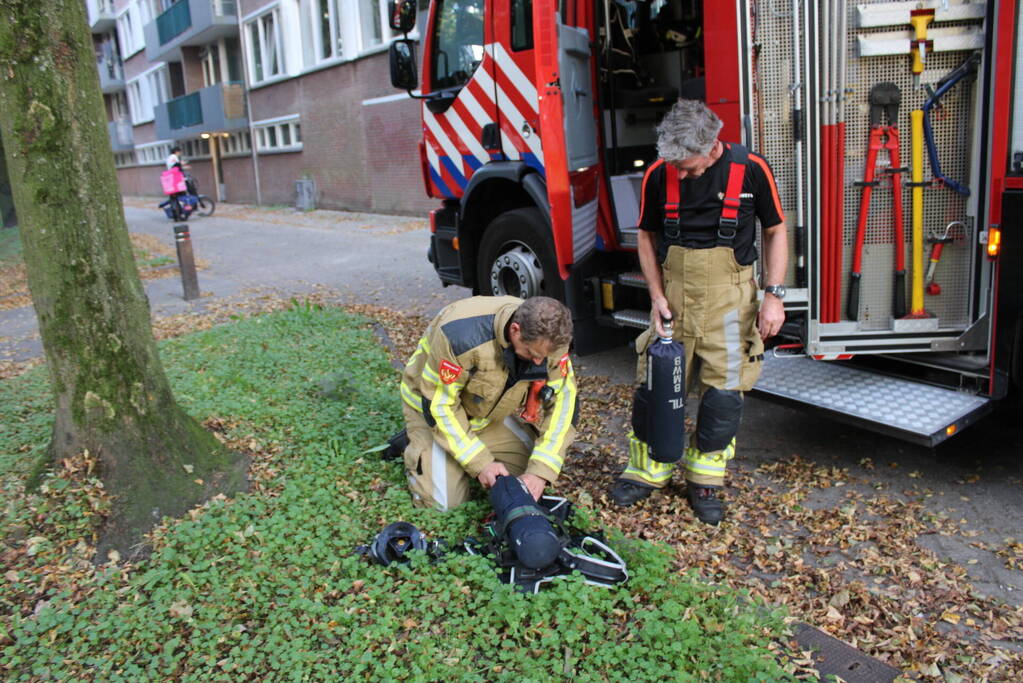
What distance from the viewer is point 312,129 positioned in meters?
22.4

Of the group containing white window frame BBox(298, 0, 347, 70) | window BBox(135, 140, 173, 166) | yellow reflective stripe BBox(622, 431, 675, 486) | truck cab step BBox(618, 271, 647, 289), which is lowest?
yellow reflective stripe BBox(622, 431, 675, 486)

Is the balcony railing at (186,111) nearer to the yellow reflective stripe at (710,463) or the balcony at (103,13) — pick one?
the balcony at (103,13)

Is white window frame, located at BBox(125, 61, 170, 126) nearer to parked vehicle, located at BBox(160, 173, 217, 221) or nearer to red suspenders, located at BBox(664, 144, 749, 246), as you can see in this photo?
parked vehicle, located at BBox(160, 173, 217, 221)

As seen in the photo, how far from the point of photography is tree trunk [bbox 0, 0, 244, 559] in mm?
3355

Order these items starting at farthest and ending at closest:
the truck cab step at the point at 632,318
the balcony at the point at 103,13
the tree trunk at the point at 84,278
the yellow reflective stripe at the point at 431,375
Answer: the balcony at the point at 103,13 → the truck cab step at the point at 632,318 → the yellow reflective stripe at the point at 431,375 → the tree trunk at the point at 84,278

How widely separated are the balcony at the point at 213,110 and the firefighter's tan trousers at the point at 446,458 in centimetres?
2539

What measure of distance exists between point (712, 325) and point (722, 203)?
549 mm

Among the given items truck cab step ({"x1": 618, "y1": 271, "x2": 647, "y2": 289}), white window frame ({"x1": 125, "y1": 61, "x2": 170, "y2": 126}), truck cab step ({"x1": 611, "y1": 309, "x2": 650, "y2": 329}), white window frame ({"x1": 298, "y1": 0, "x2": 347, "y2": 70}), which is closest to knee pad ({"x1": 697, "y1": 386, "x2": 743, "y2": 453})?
truck cab step ({"x1": 611, "y1": 309, "x2": 650, "y2": 329})

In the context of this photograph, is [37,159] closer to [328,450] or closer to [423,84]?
[328,450]

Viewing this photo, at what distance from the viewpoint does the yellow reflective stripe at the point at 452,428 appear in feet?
11.6

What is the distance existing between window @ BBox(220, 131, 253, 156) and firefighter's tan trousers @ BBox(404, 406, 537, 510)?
25287 mm

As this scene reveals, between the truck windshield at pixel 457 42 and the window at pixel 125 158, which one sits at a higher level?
the window at pixel 125 158

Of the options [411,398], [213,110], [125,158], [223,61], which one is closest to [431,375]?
[411,398]

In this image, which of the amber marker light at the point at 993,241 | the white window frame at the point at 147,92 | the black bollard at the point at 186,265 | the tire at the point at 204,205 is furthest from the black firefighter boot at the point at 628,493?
the white window frame at the point at 147,92
